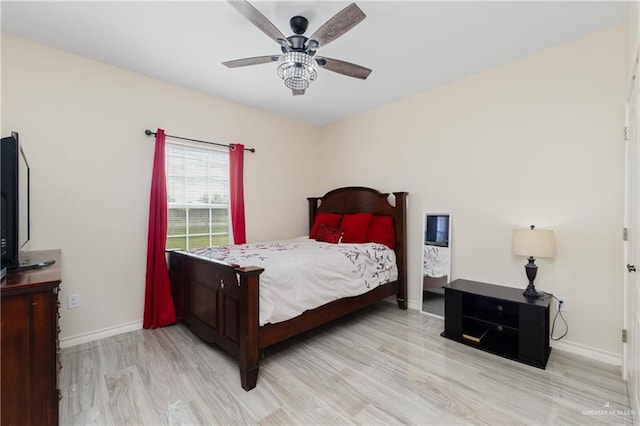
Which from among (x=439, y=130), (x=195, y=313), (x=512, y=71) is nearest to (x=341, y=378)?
(x=195, y=313)

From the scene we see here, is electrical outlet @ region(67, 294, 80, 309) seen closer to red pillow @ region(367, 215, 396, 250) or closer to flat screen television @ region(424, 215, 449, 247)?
red pillow @ region(367, 215, 396, 250)

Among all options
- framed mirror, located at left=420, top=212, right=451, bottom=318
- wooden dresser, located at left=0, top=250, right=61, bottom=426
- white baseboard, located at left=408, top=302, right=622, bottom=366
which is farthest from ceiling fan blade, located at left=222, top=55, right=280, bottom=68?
white baseboard, located at left=408, top=302, right=622, bottom=366

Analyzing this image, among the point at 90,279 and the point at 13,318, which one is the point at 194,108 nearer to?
the point at 90,279

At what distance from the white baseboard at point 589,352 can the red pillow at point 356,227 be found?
202cm

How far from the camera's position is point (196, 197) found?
3395mm

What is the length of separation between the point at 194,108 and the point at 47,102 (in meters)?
1.26

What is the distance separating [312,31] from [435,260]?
8.48 ft

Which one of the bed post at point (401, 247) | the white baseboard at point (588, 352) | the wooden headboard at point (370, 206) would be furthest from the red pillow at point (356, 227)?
the white baseboard at point (588, 352)

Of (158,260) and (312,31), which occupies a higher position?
(312,31)

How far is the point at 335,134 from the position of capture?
447 cm

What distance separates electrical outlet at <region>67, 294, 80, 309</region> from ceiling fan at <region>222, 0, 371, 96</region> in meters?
2.46

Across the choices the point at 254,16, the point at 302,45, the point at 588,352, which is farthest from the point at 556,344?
the point at 254,16

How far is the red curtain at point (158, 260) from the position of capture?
2875mm

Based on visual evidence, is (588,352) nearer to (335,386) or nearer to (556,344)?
(556,344)
